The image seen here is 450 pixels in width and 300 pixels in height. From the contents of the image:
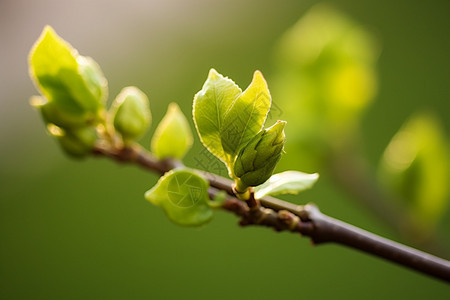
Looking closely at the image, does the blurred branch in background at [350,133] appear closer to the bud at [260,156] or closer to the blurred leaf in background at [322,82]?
the blurred leaf in background at [322,82]

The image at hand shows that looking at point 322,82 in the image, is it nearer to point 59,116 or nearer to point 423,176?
point 423,176

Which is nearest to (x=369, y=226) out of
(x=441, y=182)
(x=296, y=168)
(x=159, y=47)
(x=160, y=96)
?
(x=296, y=168)

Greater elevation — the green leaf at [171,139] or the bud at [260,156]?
the bud at [260,156]

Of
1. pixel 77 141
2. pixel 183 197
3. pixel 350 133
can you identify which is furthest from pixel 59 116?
pixel 350 133

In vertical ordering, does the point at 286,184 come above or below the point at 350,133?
above

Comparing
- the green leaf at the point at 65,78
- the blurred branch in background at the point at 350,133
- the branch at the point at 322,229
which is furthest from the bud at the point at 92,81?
the blurred branch in background at the point at 350,133

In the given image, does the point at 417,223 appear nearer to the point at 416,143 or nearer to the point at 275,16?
the point at 416,143

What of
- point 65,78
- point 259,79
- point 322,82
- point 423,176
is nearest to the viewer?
point 259,79
